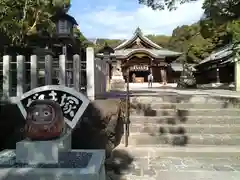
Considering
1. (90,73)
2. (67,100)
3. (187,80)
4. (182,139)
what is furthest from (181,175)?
(187,80)

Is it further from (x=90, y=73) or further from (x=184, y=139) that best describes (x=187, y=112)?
(x=90, y=73)

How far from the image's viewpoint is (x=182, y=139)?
664cm

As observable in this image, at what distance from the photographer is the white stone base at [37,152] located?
352cm

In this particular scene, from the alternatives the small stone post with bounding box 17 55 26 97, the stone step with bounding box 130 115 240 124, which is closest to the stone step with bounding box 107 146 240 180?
the stone step with bounding box 130 115 240 124

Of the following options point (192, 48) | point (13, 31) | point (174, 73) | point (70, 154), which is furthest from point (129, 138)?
point (174, 73)

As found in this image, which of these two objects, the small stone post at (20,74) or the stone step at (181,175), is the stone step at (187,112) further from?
the small stone post at (20,74)

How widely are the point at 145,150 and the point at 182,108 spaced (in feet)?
7.05

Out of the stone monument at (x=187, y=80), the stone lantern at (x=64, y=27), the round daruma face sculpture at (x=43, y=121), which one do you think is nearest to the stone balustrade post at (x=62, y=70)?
the round daruma face sculpture at (x=43, y=121)

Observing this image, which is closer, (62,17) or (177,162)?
(177,162)

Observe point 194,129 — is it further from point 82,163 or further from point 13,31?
point 13,31

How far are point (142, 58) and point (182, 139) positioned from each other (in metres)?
30.6

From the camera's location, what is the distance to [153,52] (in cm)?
3644

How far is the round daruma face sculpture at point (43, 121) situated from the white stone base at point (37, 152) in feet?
0.24

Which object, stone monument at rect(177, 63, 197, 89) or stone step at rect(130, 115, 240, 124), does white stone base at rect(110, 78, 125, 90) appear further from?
stone step at rect(130, 115, 240, 124)
